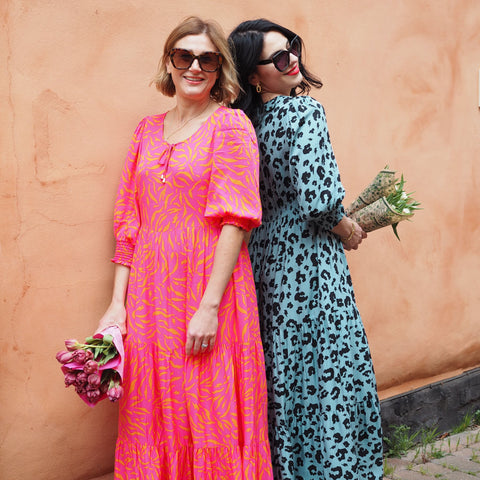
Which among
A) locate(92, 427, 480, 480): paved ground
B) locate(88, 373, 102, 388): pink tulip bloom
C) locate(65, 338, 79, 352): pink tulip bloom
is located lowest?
locate(92, 427, 480, 480): paved ground

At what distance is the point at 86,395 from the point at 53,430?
57 cm

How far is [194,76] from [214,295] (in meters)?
0.84

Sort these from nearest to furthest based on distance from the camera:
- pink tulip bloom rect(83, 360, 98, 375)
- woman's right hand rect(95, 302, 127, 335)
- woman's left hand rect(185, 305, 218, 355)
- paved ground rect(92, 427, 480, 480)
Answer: pink tulip bloom rect(83, 360, 98, 375), woman's left hand rect(185, 305, 218, 355), woman's right hand rect(95, 302, 127, 335), paved ground rect(92, 427, 480, 480)

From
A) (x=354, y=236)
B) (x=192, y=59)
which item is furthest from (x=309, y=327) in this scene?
(x=192, y=59)

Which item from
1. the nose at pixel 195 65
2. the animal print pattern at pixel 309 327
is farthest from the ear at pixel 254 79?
the nose at pixel 195 65

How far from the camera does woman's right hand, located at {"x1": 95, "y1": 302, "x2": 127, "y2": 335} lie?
2598 mm

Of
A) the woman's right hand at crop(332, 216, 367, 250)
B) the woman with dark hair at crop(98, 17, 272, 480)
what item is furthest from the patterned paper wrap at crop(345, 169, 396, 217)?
the woman with dark hair at crop(98, 17, 272, 480)

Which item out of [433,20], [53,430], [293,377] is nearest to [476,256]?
[433,20]

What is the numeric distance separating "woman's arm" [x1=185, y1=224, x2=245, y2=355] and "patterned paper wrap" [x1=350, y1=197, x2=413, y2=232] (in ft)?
2.20

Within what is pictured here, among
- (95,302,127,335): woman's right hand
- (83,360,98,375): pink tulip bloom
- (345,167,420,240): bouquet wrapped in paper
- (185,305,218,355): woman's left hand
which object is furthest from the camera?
(345,167,420,240): bouquet wrapped in paper

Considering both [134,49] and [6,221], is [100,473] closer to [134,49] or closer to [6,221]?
[6,221]

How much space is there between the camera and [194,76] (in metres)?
2.57

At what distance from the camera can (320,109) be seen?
2.72 m

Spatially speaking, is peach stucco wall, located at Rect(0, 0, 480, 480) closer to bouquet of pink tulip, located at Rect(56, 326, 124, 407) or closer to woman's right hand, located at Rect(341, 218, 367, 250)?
bouquet of pink tulip, located at Rect(56, 326, 124, 407)
